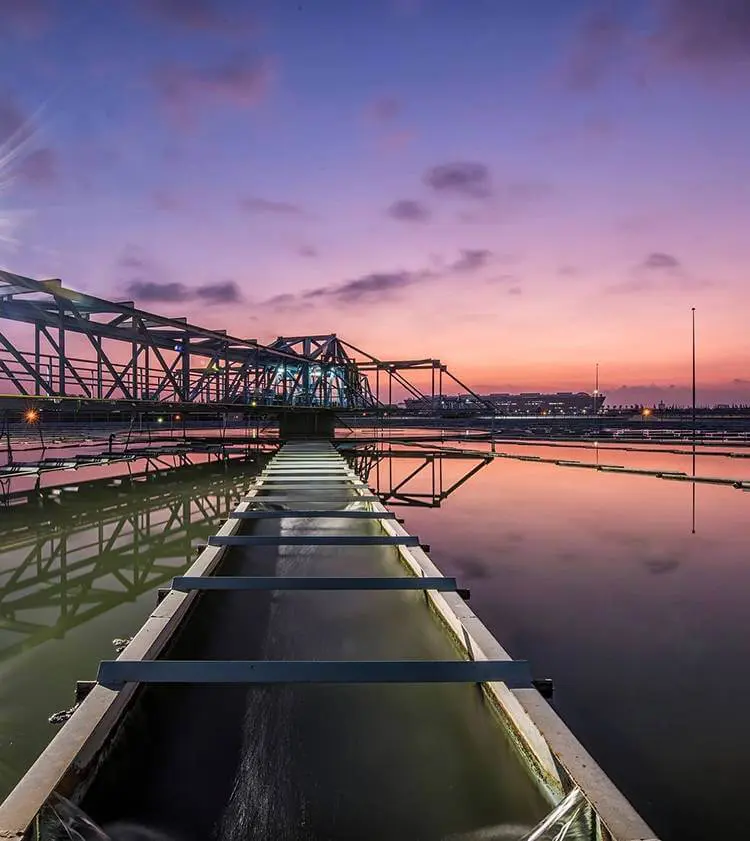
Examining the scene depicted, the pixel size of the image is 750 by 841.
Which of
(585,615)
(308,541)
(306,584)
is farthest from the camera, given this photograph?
(308,541)

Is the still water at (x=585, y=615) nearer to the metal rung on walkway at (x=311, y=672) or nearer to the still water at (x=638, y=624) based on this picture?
the still water at (x=638, y=624)

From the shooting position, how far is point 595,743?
3.58m

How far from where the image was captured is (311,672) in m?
3.21

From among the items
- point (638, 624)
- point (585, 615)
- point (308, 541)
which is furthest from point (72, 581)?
point (638, 624)

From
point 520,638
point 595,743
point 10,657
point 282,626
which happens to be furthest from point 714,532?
point 10,657

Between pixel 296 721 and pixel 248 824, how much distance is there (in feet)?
2.78

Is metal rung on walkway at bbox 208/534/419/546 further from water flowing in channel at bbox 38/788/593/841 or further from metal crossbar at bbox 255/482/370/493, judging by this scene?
metal crossbar at bbox 255/482/370/493

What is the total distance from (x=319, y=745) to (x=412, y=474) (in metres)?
19.5

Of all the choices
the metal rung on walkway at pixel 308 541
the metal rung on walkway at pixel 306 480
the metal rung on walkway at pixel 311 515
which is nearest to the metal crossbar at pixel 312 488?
the metal rung on walkway at pixel 306 480

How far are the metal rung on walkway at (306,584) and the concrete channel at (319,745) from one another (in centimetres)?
28

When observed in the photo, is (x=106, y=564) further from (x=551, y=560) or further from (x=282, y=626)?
(x=551, y=560)

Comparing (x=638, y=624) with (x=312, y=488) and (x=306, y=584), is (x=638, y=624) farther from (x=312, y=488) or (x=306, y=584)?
(x=312, y=488)

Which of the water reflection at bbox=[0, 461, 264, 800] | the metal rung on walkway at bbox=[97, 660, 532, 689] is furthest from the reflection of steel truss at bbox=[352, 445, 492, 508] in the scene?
the metal rung on walkway at bbox=[97, 660, 532, 689]

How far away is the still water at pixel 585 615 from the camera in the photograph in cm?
341
